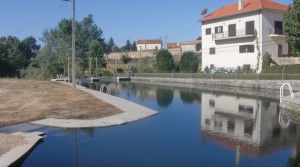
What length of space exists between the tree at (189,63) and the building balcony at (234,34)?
5418 millimetres

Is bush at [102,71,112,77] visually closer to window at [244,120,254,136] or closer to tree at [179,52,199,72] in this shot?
tree at [179,52,199,72]

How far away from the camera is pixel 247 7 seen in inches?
1881

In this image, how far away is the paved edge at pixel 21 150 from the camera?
7625 mm

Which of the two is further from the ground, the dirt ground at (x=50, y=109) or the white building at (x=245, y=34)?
the white building at (x=245, y=34)

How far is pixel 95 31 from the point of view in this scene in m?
79.0

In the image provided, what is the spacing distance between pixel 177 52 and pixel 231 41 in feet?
119

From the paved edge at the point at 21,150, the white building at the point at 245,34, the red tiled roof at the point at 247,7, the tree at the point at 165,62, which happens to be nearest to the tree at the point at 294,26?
the paved edge at the point at 21,150

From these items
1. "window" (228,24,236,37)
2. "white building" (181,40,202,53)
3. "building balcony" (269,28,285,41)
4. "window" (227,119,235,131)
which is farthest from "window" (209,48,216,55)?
"white building" (181,40,202,53)

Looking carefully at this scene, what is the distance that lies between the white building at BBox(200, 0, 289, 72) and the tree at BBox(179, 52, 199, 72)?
225cm

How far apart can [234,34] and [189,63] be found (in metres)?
9.58

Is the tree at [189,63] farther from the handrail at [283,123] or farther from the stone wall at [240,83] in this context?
the handrail at [283,123]

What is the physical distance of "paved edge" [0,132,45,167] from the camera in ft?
25.0

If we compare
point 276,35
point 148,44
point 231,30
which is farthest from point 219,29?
point 148,44

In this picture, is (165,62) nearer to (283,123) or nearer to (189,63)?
(189,63)
